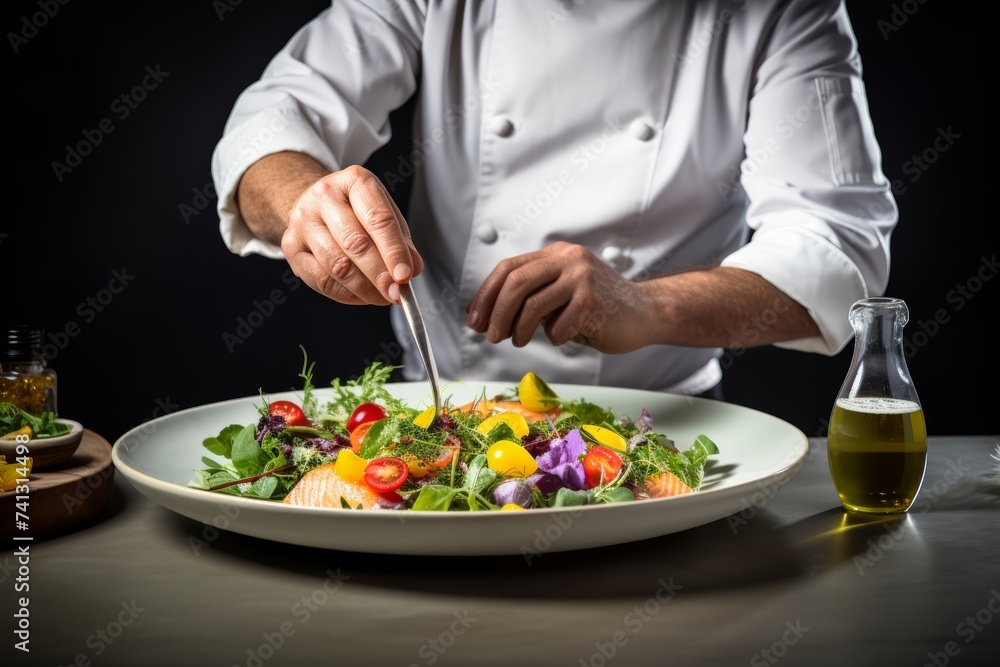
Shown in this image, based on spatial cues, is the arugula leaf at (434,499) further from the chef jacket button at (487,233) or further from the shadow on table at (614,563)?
the chef jacket button at (487,233)

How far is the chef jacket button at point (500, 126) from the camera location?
1.59 meters

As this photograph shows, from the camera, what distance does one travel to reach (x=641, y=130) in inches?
61.4

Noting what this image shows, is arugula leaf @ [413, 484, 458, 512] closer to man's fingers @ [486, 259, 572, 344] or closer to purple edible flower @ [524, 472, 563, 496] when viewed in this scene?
purple edible flower @ [524, 472, 563, 496]

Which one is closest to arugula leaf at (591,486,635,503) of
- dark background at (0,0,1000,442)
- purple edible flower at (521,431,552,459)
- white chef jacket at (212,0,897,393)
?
purple edible flower at (521,431,552,459)

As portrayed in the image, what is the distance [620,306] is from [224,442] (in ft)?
1.86

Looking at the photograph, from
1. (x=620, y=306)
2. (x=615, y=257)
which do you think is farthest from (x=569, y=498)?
(x=615, y=257)

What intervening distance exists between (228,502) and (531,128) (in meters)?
1.05

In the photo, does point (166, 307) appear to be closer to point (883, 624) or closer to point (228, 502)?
point (228, 502)

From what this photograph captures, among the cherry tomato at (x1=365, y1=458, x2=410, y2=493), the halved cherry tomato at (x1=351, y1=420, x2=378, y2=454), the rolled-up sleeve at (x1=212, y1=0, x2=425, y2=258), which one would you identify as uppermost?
the rolled-up sleeve at (x1=212, y1=0, x2=425, y2=258)

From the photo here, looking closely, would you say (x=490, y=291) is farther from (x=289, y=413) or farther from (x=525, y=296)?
(x=289, y=413)

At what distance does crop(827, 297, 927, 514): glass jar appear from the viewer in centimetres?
88

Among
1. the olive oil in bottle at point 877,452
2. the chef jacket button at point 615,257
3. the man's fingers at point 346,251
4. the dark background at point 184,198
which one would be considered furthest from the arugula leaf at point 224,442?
the dark background at point 184,198

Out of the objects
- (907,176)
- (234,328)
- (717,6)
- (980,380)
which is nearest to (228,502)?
(717,6)

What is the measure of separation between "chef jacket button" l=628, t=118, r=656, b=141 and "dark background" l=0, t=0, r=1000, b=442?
969 millimetres
